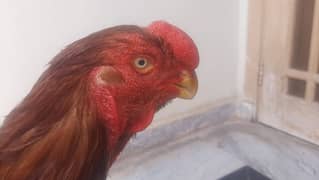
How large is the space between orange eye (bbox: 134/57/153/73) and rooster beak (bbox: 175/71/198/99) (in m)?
0.06

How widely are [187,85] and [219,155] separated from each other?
563 millimetres

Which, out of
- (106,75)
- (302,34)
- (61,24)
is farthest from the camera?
(302,34)

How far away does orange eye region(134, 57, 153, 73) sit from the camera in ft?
2.03

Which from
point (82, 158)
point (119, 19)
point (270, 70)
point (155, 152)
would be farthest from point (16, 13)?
point (270, 70)

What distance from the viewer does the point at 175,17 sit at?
3.26 ft

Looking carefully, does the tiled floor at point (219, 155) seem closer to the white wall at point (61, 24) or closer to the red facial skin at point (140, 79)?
the white wall at point (61, 24)

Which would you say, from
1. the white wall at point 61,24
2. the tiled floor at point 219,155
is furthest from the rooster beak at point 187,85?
the tiled floor at point 219,155

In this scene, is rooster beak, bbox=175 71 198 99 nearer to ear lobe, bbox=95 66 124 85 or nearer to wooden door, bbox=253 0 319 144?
ear lobe, bbox=95 66 124 85

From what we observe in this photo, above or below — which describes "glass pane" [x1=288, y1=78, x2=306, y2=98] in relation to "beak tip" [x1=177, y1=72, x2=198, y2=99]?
below

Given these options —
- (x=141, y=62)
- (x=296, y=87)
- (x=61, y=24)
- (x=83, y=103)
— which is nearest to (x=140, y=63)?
(x=141, y=62)

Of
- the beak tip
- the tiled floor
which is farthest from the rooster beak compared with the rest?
the tiled floor

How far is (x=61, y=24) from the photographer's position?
32.0 inches

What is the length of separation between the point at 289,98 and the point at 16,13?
837mm

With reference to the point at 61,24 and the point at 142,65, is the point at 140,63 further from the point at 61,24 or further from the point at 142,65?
the point at 61,24
